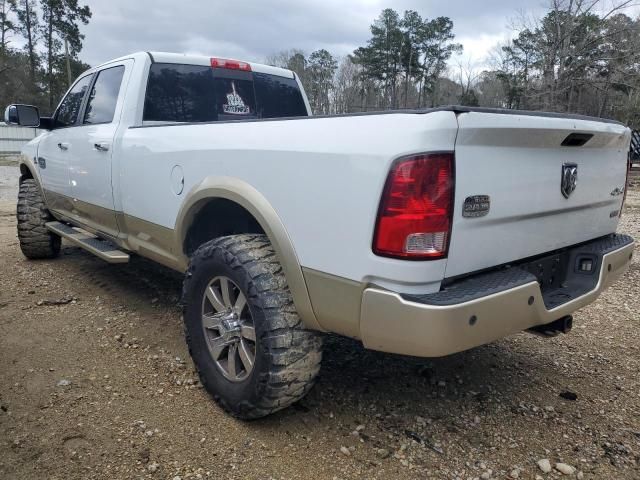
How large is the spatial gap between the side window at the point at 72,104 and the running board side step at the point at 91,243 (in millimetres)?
986

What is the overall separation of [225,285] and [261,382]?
0.55 m

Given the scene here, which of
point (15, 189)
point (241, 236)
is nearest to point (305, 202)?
point (241, 236)

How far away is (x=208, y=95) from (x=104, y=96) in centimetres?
92

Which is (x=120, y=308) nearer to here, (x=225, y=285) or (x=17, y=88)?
(x=225, y=285)

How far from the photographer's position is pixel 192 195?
2.79 metres

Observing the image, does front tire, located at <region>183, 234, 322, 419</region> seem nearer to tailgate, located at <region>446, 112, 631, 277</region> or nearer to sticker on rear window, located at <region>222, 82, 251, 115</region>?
tailgate, located at <region>446, 112, 631, 277</region>

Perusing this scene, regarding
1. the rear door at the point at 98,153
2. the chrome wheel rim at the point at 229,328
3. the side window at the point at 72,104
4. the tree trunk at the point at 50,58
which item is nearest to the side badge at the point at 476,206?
the chrome wheel rim at the point at 229,328

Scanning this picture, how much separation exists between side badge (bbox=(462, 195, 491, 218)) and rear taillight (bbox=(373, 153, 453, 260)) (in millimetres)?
91

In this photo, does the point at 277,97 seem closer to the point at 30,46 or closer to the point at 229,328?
the point at 229,328

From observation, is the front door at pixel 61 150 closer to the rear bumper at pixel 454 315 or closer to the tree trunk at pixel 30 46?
the rear bumper at pixel 454 315

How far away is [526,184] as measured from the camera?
2205 millimetres

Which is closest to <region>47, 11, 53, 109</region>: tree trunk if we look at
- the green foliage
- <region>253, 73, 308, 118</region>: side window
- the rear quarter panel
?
the green foliage

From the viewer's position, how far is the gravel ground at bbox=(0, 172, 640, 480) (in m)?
2.29

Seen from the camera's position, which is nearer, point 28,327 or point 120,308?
point 28,327
